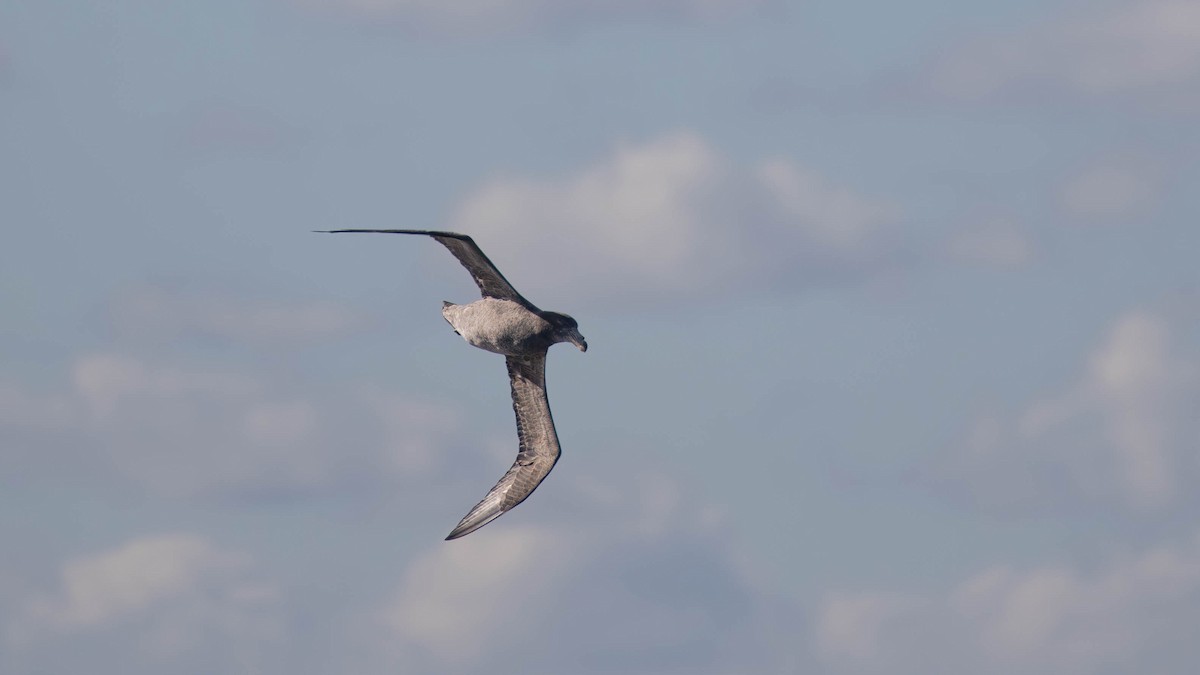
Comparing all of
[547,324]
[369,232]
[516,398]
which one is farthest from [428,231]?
[516,398]

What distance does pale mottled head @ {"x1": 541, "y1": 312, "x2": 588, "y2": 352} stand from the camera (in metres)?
48.8

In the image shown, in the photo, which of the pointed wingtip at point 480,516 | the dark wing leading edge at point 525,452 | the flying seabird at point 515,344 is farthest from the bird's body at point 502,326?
the pointed wingtip at point 480,516

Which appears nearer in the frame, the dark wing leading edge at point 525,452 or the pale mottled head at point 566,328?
the pale mottled head at point 566,328

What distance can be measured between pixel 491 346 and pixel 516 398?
328 centimetres

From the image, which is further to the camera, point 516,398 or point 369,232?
point 516,398

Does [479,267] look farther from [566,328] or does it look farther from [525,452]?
[525,452]

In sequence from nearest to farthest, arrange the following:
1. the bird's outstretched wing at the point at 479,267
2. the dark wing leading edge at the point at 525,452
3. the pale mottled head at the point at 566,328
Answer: the bird's outstretched wing at the point at 479,267 < the pale mottled head at the point at 566,328 < the dark wing leading edge at the point at 525,452

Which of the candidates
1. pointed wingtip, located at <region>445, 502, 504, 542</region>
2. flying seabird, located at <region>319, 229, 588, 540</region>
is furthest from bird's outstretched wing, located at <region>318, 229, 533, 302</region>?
pointed wingtip, located at <region>445, 502, 504, 542</region>

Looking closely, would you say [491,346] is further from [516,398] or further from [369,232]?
[369,232]

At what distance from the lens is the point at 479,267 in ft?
156

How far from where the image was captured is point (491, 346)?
49.8 meters

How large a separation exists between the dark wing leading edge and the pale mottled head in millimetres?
3239

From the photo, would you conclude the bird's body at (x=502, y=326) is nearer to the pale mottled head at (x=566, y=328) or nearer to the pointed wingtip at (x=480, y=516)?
the pale mottled head at (x=566, y=328)

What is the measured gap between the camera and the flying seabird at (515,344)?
48.0m
